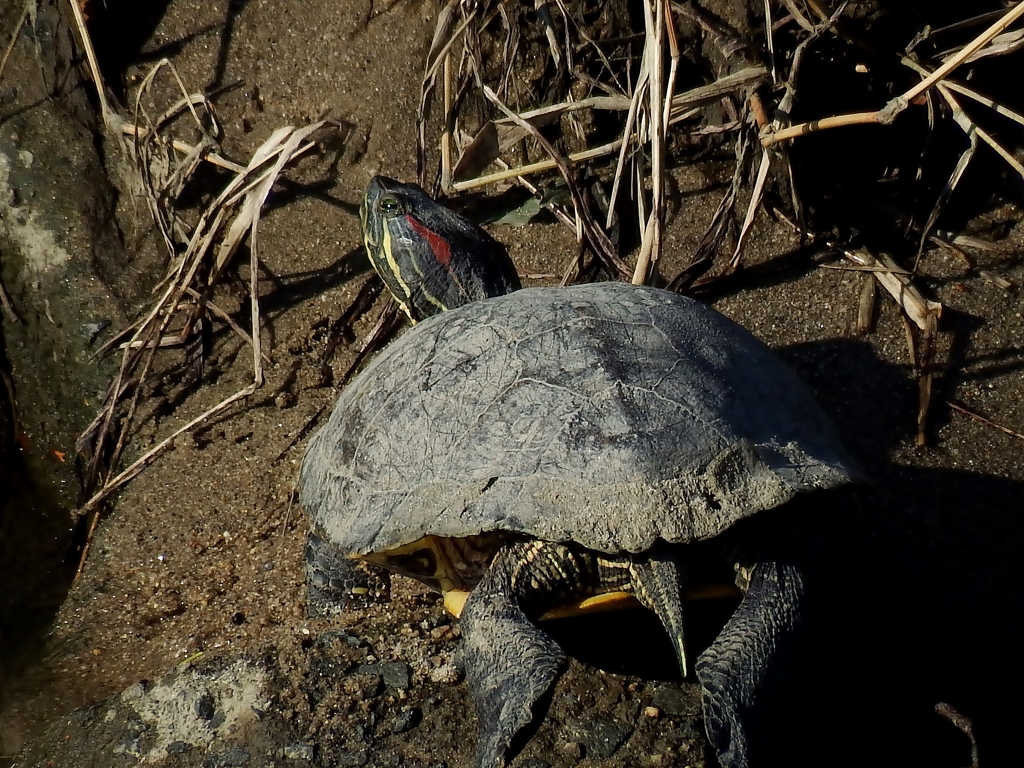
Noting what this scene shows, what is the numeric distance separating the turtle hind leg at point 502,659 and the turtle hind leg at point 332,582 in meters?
0.77

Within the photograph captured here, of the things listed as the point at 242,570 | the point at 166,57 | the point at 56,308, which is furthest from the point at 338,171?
the point at 242,570

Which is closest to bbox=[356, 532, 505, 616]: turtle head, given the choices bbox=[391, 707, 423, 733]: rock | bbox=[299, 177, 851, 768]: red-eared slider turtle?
bbox=[299, 177, 851, 768]: red-eared slider turtle

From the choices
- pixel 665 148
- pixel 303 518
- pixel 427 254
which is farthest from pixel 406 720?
pixel 665 148

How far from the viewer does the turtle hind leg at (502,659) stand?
1.66 meters

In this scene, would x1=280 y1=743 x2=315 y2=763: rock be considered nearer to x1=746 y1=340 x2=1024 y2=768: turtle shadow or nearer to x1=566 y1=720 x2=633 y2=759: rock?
x1=566 y1=720 x2=633 y2=759: rock

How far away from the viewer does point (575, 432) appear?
74.4 inches

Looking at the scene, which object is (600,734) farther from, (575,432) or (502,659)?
(575,432)

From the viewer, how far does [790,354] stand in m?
3.23

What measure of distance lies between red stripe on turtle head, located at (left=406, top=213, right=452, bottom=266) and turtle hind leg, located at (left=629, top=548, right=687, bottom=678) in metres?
1.51

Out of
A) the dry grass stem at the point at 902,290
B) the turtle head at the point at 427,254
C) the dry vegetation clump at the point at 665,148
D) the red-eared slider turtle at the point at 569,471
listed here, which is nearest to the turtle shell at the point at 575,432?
the red-eared slider turtle at the point at 569,471

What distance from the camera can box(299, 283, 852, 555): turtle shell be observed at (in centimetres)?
181

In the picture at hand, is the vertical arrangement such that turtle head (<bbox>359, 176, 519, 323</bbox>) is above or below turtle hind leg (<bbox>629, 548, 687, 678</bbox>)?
above

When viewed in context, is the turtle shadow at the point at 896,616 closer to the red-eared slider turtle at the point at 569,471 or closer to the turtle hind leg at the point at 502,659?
the red-eared slider turtle at the point at 569,471

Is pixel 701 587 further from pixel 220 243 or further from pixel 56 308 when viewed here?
pixel 56 308
